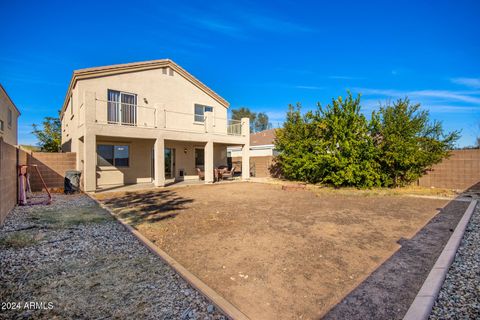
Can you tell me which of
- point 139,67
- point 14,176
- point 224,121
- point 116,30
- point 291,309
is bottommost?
point 291,309

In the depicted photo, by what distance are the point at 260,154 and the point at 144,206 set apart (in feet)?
80.5

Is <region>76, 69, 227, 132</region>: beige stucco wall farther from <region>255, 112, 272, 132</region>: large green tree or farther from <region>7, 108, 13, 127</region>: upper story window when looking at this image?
<region>255, 112, 272, 132</region>: large green tree

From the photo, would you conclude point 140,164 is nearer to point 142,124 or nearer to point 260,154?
point 142,124

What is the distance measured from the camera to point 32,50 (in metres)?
16.2

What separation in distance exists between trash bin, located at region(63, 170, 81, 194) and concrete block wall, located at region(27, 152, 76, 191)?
2027mm

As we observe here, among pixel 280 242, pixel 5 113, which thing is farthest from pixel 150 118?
pixel 280 242

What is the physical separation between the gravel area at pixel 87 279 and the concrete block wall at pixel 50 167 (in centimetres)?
823

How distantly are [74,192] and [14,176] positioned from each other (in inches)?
132

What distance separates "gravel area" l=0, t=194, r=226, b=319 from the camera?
8.75 ft

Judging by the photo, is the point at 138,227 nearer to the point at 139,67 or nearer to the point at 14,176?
the point at 14,176

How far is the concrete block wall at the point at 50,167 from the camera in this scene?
12.4 meters

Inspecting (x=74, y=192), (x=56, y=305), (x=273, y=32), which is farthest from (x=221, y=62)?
(x=56, y=305)

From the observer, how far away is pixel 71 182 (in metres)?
11.4

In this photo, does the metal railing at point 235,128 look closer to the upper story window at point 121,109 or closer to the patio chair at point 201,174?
the patio chair at point 201,174
